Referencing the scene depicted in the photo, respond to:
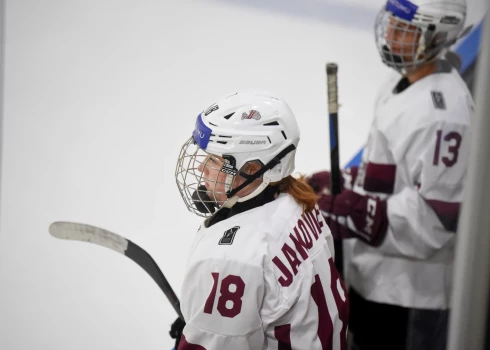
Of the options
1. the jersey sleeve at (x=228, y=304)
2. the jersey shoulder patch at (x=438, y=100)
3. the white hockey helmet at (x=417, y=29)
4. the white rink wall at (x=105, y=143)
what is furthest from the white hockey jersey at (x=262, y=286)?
the white hockey helmet at (x=417, y=29)

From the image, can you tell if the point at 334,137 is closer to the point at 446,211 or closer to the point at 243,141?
the point at 446,211

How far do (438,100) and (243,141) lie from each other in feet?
2.36

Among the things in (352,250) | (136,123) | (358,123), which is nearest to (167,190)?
(136,123)

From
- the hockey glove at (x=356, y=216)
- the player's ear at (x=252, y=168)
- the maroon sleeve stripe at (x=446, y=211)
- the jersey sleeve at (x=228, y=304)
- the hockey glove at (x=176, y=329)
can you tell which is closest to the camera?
the jersey sleeve at (x=228, y=304)

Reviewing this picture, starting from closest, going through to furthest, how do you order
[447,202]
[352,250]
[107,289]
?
1. [447,202]
2. [107,289]
3. [352,250]

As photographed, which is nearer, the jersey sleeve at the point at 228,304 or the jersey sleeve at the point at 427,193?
the jersey sleeve at the point at 228,304

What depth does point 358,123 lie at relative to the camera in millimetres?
2219

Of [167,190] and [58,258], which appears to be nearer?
[167,190]

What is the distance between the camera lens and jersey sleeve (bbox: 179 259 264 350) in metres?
0.88

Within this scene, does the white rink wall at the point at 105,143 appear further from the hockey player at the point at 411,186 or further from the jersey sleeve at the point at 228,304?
the jersey sleeve at the point at 228,304

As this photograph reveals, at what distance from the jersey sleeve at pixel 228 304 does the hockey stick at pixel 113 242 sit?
1.15 feet

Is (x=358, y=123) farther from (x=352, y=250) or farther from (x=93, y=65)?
(x=93, y=65)

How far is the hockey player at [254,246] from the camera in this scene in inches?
34.9

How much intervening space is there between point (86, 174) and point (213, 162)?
0.77m
